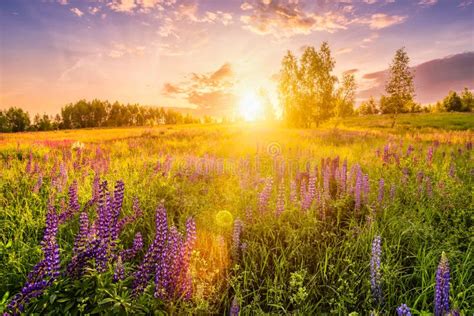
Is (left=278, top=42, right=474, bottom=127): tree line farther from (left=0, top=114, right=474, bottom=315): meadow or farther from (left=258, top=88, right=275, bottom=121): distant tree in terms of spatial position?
(left=0, top=114, right=474, bottom=315): meadow

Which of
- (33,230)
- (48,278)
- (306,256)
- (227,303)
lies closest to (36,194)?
(33,230)

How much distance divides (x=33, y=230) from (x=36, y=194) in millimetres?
1180

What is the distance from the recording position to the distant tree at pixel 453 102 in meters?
82.8

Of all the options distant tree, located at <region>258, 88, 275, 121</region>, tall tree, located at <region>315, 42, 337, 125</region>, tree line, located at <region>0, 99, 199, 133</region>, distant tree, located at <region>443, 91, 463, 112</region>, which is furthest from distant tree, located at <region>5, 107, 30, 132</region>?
distant tree, located at <region>443, 91, 463, 112</region>

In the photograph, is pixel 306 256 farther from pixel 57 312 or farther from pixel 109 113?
pixel 109 113

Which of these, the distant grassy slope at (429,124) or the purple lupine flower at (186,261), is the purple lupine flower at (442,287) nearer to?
the purple lupine flower at (186,261)

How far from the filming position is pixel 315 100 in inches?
1560

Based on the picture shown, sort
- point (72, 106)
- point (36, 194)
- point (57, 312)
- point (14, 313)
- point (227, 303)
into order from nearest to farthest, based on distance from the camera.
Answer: point (14, 313) < point (57, 312) < point (227, 303) < point (36, 194) < point (72, 106)

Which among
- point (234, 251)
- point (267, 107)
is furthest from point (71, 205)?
point (267, 107)

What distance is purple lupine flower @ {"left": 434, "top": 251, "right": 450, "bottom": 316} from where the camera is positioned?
6.11 feet

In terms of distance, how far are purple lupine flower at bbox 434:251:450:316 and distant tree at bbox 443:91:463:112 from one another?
105968 mm

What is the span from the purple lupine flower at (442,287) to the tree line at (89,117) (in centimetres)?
10773

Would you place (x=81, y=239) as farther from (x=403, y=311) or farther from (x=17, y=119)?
(x=17, y=119)

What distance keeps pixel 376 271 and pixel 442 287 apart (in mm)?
530
